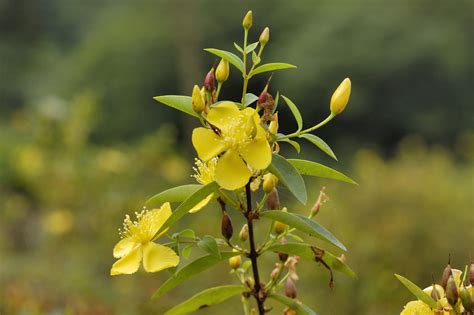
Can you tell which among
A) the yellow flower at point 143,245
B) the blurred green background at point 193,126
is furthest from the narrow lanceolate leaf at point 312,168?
the blurred green background at point 193,126

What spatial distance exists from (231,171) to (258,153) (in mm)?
37

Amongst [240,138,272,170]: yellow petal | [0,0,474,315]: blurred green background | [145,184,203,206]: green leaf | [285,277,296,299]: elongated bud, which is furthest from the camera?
[0,0,474,315]: blurred green background

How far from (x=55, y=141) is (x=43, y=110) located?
23cm

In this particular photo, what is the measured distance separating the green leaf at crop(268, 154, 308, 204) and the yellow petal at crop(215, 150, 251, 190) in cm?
3

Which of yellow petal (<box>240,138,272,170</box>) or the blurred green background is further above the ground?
the blurred green background

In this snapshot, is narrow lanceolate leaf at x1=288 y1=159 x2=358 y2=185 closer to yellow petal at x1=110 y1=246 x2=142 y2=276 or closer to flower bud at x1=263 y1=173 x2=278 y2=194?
flower bud at x1=263 y1=173 x2=278 y2=194

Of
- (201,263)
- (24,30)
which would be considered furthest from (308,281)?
(24,30)

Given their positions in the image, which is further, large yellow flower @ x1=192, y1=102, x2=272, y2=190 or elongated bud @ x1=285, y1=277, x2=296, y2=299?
elongated bud @ x1=285, y1=277, x2=296, y2=299

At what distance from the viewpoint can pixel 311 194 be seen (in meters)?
5.42

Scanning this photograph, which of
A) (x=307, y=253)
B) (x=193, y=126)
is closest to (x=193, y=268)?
(x=307, y=253)

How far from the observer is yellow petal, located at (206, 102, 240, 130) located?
929 millimetres

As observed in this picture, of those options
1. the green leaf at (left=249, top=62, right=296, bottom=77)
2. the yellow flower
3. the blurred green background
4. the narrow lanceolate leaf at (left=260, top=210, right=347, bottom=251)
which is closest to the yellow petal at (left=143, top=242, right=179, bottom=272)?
the yellow flower

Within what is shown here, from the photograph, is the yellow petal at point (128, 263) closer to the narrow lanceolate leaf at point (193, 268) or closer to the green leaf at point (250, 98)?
the narrow lanceolate leaf at point (193, 268)

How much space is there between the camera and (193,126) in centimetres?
795
